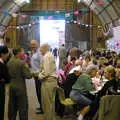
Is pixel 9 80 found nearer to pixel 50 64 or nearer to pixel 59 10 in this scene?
pixel 50 64

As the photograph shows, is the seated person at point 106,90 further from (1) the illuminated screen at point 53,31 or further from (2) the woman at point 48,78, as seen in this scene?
(1) the illuminated screen at point 53,31

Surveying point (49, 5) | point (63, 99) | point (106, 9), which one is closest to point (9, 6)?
point (49, 5)

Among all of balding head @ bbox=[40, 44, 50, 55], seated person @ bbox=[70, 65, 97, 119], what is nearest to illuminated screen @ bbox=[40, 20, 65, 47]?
balding head @ bbox=[40, 44, 50, 55]

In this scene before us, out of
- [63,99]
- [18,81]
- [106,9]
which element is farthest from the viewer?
[106,9]

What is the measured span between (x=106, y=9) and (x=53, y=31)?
4529 mm

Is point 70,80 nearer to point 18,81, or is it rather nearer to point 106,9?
point 18,81

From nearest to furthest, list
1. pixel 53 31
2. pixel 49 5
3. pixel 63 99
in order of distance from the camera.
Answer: pixel 63 99 → pixel 53 31 → pixel 49 5

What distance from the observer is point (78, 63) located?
1025 centimetres

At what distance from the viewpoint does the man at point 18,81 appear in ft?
24.3

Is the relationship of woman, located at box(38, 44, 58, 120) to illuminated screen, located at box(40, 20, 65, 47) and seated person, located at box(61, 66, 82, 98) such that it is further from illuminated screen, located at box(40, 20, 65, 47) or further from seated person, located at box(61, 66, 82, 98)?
illuminated screen, located at box(40, 20, 65, 47)

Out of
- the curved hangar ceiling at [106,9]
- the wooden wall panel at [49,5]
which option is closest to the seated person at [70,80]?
the curved hangar ceiling at [106,9]

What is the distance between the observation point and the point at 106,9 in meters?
31.5

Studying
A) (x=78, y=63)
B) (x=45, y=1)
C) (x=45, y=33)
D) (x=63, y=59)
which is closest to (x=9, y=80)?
(x=78, y=63)

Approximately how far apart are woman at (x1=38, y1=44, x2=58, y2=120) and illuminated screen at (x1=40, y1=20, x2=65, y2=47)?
2387cm
